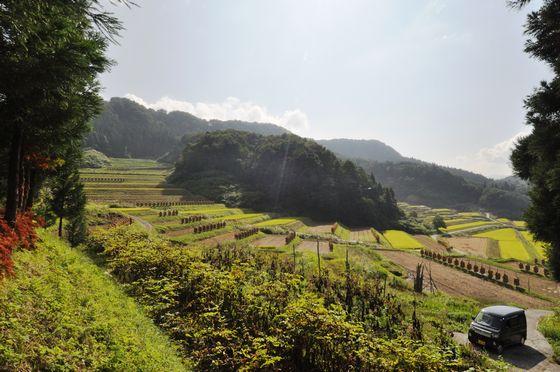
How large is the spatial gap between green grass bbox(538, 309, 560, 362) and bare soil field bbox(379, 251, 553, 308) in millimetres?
6090

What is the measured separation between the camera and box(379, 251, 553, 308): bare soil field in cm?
Result: 2322

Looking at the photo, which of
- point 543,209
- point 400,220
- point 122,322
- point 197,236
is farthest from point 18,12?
point 400,220

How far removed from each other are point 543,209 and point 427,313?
7.94m

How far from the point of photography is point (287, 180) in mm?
85750

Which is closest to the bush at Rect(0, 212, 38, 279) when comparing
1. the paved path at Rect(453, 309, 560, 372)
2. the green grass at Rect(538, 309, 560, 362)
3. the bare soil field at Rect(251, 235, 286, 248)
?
the paved path at Rect(453, 309, 560, 372)

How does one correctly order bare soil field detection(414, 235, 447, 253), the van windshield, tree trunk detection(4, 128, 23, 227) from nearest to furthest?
tree trunk detection(4, 128, 23, 227) → the van windshield → bare soil field detection(414, 235, 447, 253)

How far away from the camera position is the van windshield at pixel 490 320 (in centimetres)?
1254

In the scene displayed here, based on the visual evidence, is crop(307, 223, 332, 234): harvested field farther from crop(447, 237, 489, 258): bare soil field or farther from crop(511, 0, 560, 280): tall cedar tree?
crop(511, 0, 560, 280): tall cedar tree

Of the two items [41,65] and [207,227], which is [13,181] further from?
[207,227]

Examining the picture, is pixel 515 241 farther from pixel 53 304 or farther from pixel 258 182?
pixel 53 304

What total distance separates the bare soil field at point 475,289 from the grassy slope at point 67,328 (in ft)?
75.2

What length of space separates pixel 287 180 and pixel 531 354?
74001mm

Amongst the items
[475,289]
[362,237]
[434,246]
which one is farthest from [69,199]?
[434,246]

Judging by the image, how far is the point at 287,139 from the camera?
97750 mm
